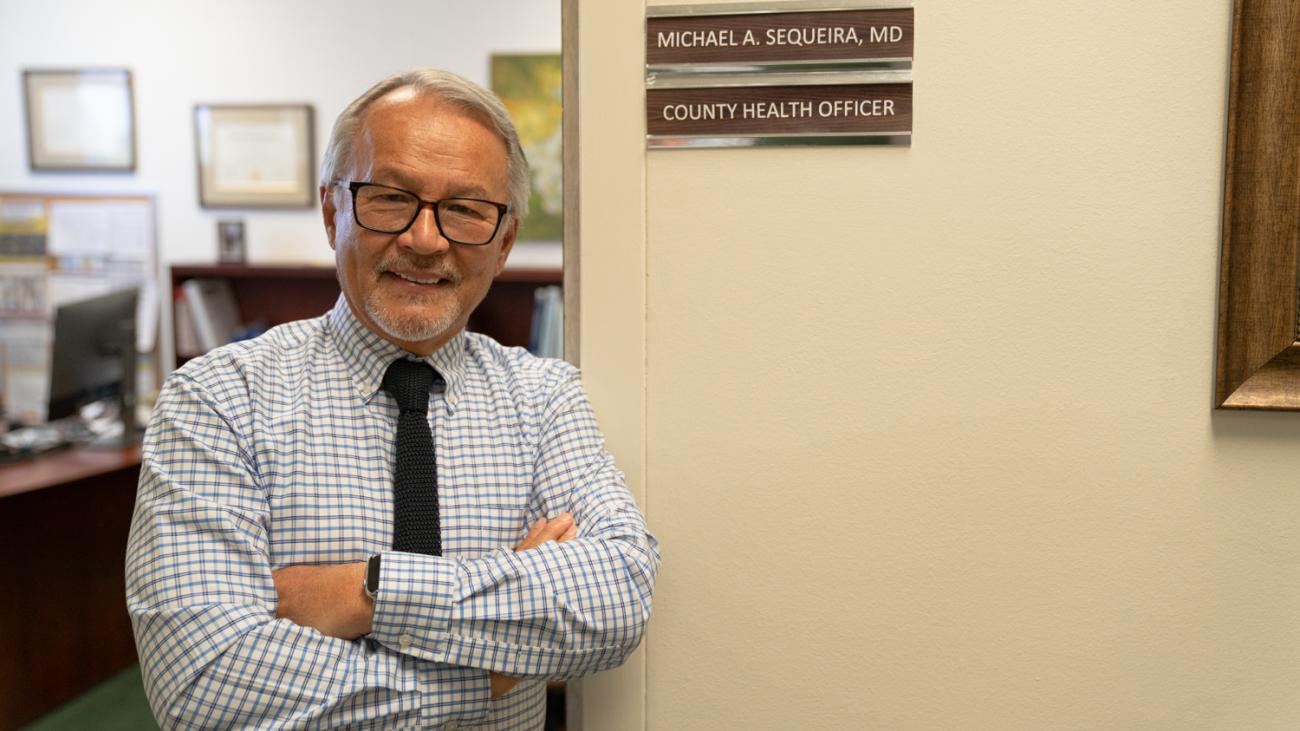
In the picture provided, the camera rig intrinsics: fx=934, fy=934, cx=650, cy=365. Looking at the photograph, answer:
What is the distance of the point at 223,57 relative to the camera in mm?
4266

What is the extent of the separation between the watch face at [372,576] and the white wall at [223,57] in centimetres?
321

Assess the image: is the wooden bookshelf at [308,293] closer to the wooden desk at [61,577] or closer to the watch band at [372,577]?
the wooden desk at [61,577]

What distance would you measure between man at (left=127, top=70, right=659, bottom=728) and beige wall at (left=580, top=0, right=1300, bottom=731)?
0.18 meters

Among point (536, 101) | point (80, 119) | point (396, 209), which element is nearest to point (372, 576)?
point (396, 209)

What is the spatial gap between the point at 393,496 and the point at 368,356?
0.21 m

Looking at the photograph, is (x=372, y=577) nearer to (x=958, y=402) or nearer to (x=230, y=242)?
(x=958, y=402)

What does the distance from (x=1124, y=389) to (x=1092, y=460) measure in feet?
0.38

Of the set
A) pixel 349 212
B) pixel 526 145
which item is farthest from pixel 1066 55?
pixel 526 145

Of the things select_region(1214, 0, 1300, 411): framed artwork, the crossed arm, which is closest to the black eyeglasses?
the crossed arm

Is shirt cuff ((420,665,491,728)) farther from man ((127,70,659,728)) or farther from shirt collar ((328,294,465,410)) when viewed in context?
shirt collar ((328,294,465,410))

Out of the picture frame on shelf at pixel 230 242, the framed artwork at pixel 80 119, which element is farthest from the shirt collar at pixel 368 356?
the framed artwork at pixel 80 119

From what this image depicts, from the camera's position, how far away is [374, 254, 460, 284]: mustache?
1.31 metres

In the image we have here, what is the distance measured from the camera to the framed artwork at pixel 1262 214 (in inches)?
50.5

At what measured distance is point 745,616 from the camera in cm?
148
